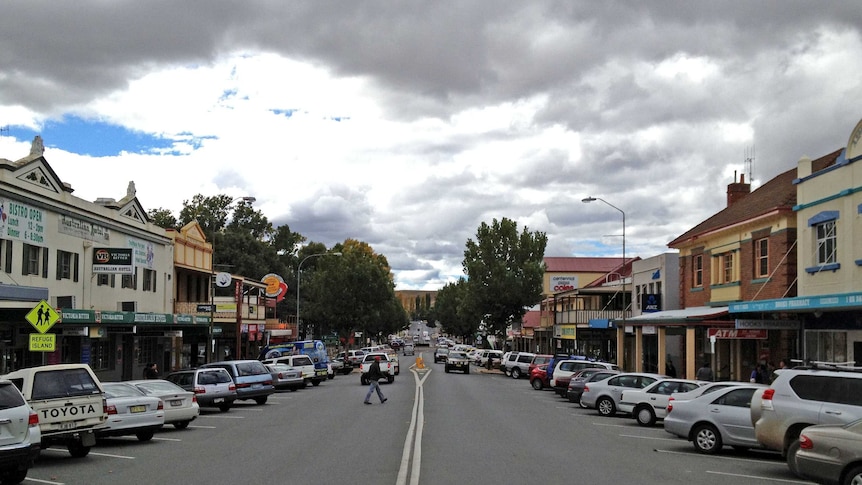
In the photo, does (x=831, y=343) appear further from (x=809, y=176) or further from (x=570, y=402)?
(x=570, y=402)

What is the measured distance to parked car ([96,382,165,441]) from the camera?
707 inches

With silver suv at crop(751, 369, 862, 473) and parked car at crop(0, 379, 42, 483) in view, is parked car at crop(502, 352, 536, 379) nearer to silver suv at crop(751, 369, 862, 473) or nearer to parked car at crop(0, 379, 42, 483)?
silver suv at crop(751, 369, 862, 473)

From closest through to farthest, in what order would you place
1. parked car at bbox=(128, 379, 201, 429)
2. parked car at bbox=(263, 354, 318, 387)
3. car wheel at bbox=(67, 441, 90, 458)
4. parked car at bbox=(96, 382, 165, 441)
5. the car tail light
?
1. the car tail light
2. car wheel at bbox=(67, 441, 90, 458)
3. parked car at bbox=(96, 382, 165, 441)
4. parked car at bbox=(128, 379, 201, 429)
5. parked car at bbox=(263, 354, 318, 387)

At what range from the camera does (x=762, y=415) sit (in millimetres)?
14898

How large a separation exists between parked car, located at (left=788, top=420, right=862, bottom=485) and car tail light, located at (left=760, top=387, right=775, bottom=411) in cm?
259

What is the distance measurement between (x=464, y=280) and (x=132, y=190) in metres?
40.6

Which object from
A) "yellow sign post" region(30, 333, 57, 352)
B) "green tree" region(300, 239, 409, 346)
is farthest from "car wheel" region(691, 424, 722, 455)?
"green tree" region(300, 239, 409, 346)

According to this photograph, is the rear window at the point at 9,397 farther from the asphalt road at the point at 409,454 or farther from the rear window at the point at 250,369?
the rear window at the point at 250,369

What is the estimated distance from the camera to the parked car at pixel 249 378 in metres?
29.1

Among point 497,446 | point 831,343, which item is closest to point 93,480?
point 497,446

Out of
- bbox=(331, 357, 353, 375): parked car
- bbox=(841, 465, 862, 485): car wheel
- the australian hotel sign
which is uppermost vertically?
the australian hotel sign

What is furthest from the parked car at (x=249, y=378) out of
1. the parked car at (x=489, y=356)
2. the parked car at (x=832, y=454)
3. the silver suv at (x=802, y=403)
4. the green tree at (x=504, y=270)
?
the green tree at (x=504, y=270)

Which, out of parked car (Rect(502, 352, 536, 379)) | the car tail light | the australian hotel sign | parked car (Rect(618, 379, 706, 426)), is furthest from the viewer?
parked car (Rect(502, 352, 536, 379))

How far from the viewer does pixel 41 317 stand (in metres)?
22.3
